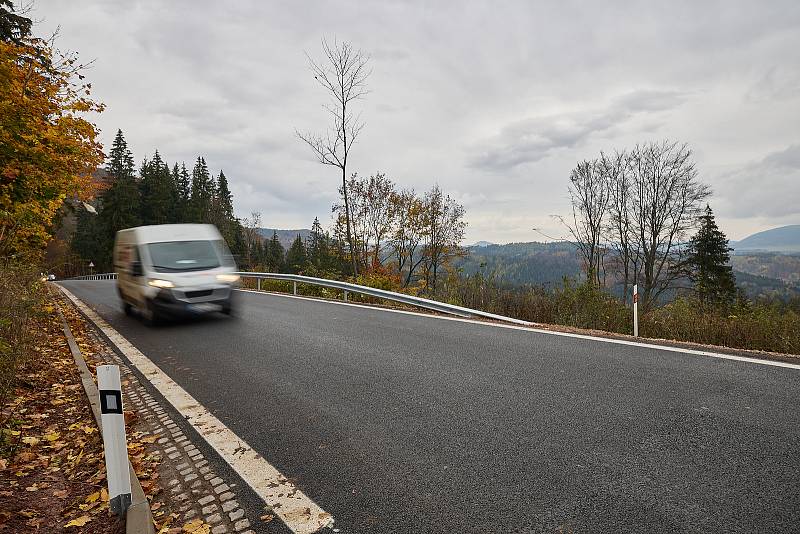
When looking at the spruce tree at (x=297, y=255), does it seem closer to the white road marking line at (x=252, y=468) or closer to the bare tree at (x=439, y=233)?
the bare tree at (x=439, y=233)

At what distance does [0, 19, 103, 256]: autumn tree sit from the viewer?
314 inches

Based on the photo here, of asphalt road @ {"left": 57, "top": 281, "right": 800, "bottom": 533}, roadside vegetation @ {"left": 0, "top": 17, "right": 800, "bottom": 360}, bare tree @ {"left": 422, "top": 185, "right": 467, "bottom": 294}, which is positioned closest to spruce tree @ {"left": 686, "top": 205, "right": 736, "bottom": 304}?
roadside vegetation @ {"left": 0, "top": 17, "right": 800, "bottom": 360}

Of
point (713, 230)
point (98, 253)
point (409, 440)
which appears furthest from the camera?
point (98, 253)

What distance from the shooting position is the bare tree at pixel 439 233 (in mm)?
37031

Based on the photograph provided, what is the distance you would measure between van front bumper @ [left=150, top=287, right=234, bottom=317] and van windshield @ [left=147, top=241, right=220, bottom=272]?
58cm

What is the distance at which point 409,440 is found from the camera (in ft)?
10.5

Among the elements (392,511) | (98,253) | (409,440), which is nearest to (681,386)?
(409,440)

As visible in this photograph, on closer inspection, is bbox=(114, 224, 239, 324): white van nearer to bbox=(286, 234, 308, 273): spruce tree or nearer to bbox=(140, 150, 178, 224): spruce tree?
bbox=(140, 150, 178, 224): spruce tree

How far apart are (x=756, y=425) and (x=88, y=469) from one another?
5102 millimetres

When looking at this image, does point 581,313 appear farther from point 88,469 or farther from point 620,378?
point 88,469

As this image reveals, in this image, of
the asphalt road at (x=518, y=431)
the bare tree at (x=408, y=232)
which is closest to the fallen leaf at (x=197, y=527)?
the asphalt road at (x=518, y=431)

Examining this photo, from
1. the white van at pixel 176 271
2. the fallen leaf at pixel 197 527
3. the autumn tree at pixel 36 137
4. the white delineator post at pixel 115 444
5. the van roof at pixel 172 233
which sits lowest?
the fallen leaf at pixel 197 527

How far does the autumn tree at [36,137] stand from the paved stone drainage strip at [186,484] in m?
6.66

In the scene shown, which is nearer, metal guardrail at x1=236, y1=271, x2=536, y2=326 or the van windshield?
metal guardrail at x1=236, y1=271, x2=536, y2=326
